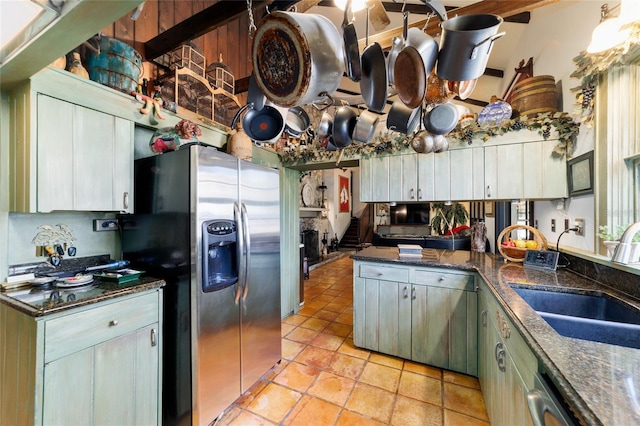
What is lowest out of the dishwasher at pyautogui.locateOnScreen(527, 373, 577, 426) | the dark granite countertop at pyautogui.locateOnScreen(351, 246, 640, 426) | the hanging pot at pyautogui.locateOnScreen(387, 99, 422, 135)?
the dishwasher at pyautogui.locateOnScreen(527, 373, 577, 426)

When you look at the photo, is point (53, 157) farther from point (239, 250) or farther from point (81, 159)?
point (239, 250)

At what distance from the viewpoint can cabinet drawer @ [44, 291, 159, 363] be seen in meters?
1.16

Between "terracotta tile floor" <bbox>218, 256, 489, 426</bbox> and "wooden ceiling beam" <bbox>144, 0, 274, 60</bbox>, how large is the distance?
106 inches

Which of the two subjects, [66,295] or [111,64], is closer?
[66,295]

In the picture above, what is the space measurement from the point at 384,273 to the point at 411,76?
1757 millimetres

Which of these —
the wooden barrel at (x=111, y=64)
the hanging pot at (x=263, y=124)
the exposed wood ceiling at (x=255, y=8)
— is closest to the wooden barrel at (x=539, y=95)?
the exposed wood ceiling at (x=255, y=8)

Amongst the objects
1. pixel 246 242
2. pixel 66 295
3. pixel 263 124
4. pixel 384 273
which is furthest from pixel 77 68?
pixel 384 273

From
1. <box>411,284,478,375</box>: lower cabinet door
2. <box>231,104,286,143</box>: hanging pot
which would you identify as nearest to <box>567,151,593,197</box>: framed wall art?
<box>411,284,478,375</box>: lower cabinet door

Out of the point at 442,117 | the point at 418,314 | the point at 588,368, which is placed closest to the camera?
the point at 588,368

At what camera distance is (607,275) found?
4.96ft

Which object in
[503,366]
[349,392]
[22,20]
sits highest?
[22,20]

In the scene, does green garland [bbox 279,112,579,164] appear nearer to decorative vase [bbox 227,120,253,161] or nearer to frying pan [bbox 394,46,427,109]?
decorative vase [bbox 227,120,253,161]

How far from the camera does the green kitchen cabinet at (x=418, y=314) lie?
6.98 ft

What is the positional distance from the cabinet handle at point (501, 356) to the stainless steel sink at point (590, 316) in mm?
259
